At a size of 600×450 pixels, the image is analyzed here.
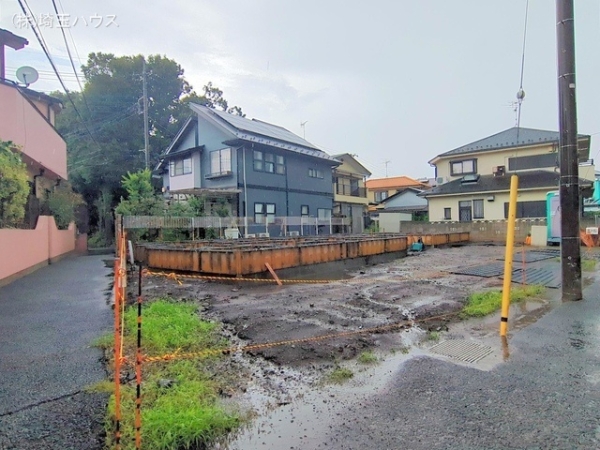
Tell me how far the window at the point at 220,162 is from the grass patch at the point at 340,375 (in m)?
18.8

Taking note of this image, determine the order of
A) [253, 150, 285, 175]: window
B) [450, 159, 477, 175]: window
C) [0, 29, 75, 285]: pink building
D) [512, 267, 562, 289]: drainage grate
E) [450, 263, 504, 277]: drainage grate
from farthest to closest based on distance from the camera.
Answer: [450, 159, 477, 175]: window, [253, 150, 285, 175]: window, [450, 263, 504, 277]: drainage grate, [0, 29, 75, 285]: pink building, [512, 267, 562, 289]: drainage grate

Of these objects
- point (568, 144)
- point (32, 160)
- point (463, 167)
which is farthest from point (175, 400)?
point (463, 167)

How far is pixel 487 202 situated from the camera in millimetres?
A: 23406

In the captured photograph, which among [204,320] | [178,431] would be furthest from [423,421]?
[204,320]

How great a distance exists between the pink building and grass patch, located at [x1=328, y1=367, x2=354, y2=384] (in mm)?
8112

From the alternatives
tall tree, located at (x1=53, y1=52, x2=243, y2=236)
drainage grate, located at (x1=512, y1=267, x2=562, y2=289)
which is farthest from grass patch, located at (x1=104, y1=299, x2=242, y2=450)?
tall tree, located at (x1=53, y1=52, x2=243, y2=236)

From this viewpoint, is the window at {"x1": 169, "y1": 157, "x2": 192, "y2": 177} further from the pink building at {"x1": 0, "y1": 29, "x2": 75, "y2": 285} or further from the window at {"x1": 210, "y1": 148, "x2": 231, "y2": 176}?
the pink building at {"x1": 0, "y1": 29, "x2": 75, "y2": 285}

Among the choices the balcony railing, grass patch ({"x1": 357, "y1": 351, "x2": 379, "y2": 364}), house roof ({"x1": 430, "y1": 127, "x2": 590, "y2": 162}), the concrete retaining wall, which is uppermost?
house roof ({"x1": 430, "y1": 127, "x2": 590, "y2": 162})

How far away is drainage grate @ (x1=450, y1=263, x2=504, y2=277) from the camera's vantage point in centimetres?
940

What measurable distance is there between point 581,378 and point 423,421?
174 cm

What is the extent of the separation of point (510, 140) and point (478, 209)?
549 cm

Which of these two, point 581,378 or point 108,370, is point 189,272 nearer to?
point 108,370

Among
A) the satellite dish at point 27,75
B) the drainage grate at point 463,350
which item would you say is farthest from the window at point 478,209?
the satellite dish at point 27,75

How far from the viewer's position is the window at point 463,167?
84.0 ft
